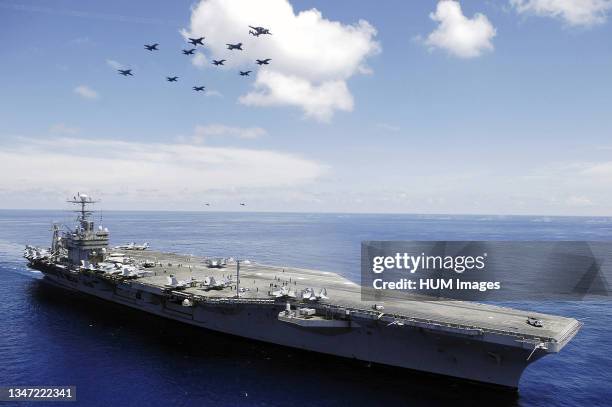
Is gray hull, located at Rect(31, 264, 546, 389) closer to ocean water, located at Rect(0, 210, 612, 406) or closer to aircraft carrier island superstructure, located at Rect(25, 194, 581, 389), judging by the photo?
aircraft carrier island superstructure, located at Rect(25, 194, 581, 389)

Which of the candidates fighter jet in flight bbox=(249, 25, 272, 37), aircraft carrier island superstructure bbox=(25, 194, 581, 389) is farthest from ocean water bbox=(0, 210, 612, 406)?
fighter jet in flight bbox=(249, 25, 272, 37)

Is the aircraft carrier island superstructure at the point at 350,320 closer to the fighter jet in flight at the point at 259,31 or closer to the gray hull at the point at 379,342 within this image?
the gray hull at the point at 379,342

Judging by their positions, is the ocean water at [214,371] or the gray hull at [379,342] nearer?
the ocean water at [214,371]

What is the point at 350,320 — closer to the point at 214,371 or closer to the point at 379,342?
the point at 379,342

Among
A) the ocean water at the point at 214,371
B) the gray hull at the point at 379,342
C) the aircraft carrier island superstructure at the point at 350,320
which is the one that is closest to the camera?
the ocean water at the point at 214,371

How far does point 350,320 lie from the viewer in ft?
83.8

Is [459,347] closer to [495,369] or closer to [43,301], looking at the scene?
[495,369]

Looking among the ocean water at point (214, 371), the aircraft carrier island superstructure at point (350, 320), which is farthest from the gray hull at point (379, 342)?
the ocean water at point (214, 371)

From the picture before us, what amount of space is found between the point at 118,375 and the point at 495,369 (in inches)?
Answer: 807

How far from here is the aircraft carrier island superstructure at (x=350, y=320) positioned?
22203 mm

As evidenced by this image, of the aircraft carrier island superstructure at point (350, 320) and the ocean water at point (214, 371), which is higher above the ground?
the aircraft carrier island superstructure at point (350, 320)

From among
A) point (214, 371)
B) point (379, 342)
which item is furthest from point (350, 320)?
point (214, 371)

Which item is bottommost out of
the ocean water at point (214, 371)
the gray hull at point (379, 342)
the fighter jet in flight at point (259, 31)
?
the ocean water at point (214, 371)

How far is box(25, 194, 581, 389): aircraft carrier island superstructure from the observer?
22.2 metres
